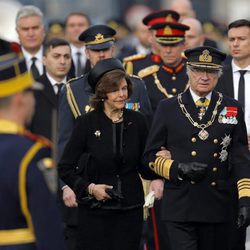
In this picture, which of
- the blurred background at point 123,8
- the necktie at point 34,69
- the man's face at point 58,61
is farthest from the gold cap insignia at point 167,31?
the blurred background at point 123,8

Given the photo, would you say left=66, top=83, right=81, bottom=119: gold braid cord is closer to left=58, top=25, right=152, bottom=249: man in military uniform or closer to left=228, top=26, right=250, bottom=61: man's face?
left=58, top=25, right=152, bottom=249: man in military uniform

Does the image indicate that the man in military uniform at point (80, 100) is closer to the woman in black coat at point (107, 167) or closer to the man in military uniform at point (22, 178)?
the woman in black coat at point (107, 167)

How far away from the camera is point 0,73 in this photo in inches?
235

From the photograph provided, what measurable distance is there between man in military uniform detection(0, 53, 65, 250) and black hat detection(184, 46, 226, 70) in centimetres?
357

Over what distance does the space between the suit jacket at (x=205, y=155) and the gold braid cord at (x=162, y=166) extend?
5.1 inches

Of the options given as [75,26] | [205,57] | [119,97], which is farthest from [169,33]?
[75,26]

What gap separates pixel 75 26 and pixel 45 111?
509 cm

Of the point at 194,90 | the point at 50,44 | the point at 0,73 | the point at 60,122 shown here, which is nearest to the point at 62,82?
the point at 50,44

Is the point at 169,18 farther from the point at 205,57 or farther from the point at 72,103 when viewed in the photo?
the point at 205,57


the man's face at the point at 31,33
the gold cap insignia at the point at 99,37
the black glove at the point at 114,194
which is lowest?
the man's face at the point at 31,33

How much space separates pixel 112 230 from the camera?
29.2 feet

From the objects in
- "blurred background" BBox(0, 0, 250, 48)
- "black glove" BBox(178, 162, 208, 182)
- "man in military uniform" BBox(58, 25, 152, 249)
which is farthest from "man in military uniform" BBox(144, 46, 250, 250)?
"blurred background" BBox(0, 0, 250, 48)

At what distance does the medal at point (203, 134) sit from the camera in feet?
30.2

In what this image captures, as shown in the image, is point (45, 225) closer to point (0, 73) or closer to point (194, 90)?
point (0, 73)
